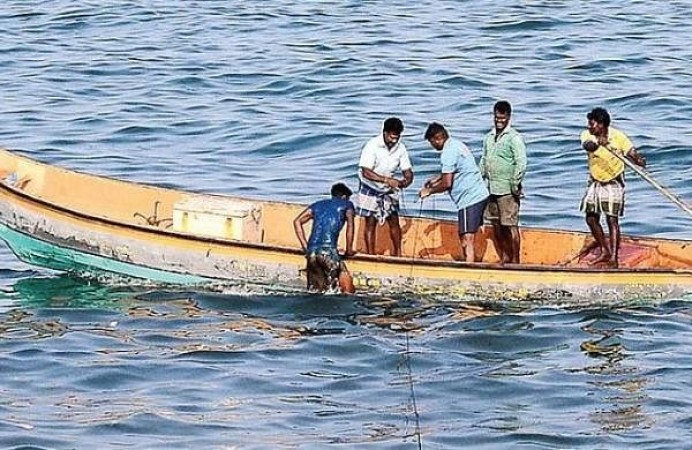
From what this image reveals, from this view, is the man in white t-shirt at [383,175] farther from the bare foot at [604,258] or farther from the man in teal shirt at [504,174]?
the bare foot at [604,258]

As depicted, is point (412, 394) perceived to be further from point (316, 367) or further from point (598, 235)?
point (598, 235)

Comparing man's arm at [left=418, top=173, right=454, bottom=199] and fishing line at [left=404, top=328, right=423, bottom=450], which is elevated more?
man's arm at [left=418, top=173, right=454, bottom=199]

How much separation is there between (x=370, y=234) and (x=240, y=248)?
1.53 m

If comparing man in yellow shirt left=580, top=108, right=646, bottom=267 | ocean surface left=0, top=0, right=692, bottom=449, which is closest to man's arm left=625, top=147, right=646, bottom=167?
man in yellow shirt left=580, top=108, right=646, bottom=267

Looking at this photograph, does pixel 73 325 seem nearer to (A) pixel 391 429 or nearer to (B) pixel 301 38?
(A) pixel 391 429

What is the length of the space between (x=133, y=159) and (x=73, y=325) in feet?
31.9

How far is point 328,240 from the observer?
59.6 feet

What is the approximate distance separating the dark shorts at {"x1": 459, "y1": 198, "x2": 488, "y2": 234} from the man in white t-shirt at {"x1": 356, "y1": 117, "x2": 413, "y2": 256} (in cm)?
68

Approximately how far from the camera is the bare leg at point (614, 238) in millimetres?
18445

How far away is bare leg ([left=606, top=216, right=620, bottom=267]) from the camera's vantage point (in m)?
18.4

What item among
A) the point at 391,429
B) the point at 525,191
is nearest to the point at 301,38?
the point at 525,191

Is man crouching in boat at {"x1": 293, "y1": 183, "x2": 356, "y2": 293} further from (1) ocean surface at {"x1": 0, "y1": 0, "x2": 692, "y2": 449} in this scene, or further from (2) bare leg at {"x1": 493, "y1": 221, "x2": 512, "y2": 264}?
(2) bare leg at {"x1": 493, "y1": 221, "x2": 512, "y2": 264}

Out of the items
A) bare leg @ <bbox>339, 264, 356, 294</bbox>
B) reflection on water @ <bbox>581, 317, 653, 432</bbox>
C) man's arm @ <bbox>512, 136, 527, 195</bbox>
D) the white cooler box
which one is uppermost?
man's arm @ <bbox>512, 136, 527, 195</bbox>

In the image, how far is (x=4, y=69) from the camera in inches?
1412
